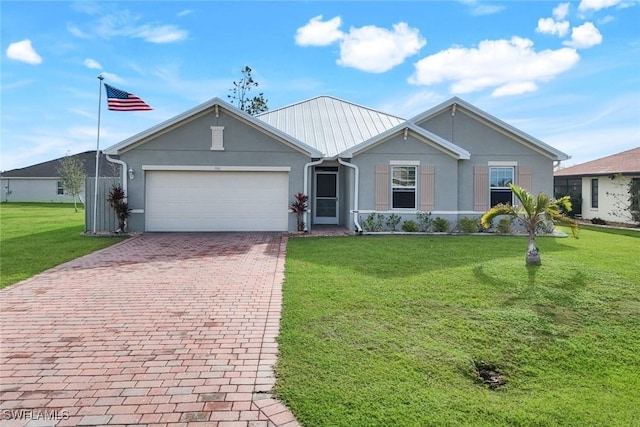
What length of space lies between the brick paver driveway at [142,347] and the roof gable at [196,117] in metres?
6.41

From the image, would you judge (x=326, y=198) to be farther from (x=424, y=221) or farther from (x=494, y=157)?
(x=494, y=157)

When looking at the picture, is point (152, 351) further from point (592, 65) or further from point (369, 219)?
point (592, 65)

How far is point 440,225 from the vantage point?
14680 millimetres

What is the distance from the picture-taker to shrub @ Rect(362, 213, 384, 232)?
14578 mm

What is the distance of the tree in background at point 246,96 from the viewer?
41.0 metres

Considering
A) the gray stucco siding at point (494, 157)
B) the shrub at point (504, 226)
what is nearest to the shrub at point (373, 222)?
the gray stucco siding at point (494, 157)

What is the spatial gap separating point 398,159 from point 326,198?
12.8 ft

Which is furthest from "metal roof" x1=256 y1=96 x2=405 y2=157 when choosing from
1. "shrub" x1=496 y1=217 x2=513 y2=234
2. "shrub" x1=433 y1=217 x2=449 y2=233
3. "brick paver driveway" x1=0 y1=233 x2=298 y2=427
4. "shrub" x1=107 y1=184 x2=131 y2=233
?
"brick paver driveway" x1=0 y1=233 x2=298 y2=427

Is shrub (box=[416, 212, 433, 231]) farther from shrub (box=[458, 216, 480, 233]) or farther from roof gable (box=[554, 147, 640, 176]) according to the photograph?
roof gable (box=[554, 147, 640, 176])

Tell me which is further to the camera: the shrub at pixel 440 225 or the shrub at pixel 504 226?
the shrub at pixel 504 226

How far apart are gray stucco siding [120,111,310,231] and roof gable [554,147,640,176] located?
52.4 ft

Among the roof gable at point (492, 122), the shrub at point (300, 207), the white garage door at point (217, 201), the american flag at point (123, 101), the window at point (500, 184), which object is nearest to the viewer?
the american flag at point (123, 101)

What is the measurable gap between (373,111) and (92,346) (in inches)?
694

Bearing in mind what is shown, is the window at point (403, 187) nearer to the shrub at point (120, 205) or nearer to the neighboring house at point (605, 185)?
the shrub at point (120, 205)
